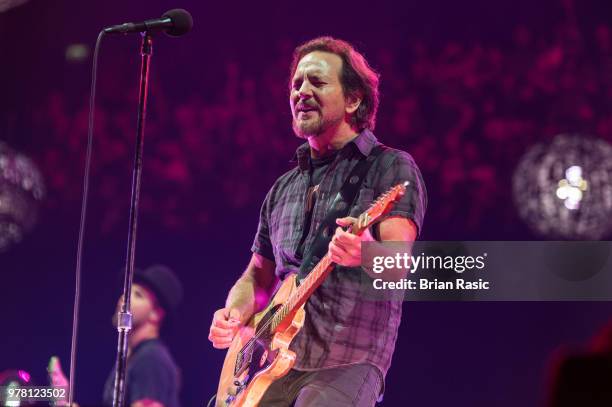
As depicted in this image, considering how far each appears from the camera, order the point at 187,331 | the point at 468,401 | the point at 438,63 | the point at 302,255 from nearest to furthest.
Answer: the point at 302,255
the point at 468,401
the point at 438,63
the point at 187,331

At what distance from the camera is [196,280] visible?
14.1 feet

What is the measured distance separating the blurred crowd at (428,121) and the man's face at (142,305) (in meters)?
0.38

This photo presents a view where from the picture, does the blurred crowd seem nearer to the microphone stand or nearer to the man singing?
the man singing

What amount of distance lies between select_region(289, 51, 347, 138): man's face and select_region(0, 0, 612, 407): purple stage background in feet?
2.60

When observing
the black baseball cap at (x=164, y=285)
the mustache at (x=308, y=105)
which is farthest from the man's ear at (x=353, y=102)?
the black baseball cap at (x=164, y=285)

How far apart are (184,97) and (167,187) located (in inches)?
20.3

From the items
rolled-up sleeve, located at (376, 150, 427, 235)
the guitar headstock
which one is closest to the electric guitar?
the guitar headstock

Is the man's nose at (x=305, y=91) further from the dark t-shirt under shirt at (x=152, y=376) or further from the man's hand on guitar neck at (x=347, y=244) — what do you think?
the dark t-shirt under shirt at (x=152, y=376)

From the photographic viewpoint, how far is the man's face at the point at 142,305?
4336 millimetres

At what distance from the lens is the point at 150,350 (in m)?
4.27

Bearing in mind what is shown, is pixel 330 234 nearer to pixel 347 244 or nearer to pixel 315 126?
pixel 347 244

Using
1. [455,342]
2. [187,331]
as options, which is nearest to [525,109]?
[455,342]

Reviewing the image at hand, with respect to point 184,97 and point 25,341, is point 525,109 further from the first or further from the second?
point 25,341

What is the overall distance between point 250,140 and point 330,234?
156 cm
